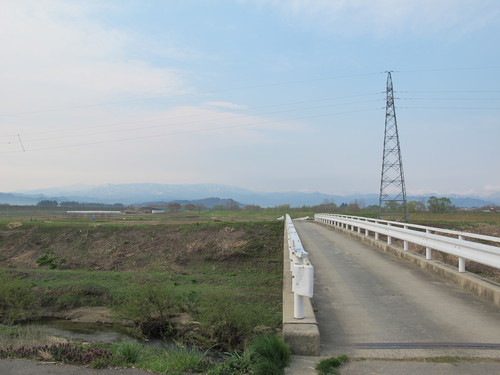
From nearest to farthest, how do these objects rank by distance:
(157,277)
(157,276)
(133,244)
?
1. (157,277)
2. (157,276)
3. (133,244)

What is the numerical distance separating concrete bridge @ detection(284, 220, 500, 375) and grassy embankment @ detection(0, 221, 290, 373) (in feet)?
6.55

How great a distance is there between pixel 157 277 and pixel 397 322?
1456cm

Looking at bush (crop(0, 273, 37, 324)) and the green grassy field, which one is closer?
the green grassy field

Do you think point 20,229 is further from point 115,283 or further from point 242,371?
point 242,371

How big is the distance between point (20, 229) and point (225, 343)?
109 feet

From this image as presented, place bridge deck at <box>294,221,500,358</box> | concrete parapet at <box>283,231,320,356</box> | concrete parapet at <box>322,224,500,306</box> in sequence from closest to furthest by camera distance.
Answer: concrete parapet at <box>283,231,320,356</box> → bridge deck at <box>294,221,500,358</box> → concrete parapet at <box>322,224,500,306</box>

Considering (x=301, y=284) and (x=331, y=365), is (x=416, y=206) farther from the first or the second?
(x=331, y=365)

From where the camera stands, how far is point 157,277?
19.1 m

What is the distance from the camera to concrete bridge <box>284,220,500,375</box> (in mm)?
4961

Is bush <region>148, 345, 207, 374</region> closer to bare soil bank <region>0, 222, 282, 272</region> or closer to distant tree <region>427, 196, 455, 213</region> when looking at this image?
bare soil bank <region>0, 222, 282, 272</region>

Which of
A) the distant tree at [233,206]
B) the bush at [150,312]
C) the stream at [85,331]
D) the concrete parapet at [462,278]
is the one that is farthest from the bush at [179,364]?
the distant tree at [233,206]

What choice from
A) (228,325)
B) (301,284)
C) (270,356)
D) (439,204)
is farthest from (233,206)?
(270,356)

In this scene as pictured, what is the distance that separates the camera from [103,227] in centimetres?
3406

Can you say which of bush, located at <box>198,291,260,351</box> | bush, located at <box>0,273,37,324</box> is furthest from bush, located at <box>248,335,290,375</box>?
bush, located at <box>0,273,37,324</box>
